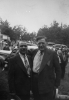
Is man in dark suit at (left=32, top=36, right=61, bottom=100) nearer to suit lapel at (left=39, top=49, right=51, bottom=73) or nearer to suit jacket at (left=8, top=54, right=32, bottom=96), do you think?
suit lapel at (left=39, top=49, right=51, bottom=73)

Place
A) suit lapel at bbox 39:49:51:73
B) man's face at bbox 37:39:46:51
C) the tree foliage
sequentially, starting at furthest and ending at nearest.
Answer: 1. the tree foliage
2. man's face at bbox 37:39:46:51
3. suit lapel at bbox 39:49:51:73

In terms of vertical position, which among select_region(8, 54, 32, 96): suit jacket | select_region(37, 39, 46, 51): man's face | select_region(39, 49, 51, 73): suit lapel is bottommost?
select_region(8, 54, 32, 96): suit jacket

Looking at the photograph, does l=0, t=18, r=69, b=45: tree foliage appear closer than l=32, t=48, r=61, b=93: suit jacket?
No

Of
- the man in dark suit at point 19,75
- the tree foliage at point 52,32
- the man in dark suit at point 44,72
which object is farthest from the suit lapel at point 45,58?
the tree foliage at point 52,32

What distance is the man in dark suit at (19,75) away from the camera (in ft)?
11.0

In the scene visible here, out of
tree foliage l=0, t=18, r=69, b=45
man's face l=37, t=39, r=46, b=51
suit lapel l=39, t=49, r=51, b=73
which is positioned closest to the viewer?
suit lapel l=39, t=49, r=51, b=73

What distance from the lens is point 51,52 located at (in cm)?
343

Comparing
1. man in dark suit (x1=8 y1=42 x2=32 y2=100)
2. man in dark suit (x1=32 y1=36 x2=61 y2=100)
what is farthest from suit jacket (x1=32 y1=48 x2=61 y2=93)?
man in dark suit (x1=8 y1=42 x2=32 y2=100)

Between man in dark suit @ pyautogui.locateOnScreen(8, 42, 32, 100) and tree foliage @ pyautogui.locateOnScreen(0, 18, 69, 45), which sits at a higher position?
tree foliage @ pyautogui.locateOnScreen(0, 18, 69, 45)

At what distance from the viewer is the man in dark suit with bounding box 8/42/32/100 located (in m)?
3.35

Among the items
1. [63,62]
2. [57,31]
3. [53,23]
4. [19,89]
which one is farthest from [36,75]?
[53,23]

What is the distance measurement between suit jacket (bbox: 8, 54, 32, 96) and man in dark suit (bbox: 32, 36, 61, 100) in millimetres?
148

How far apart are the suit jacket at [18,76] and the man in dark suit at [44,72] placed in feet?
0.49

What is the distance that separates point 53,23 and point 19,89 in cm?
5120
